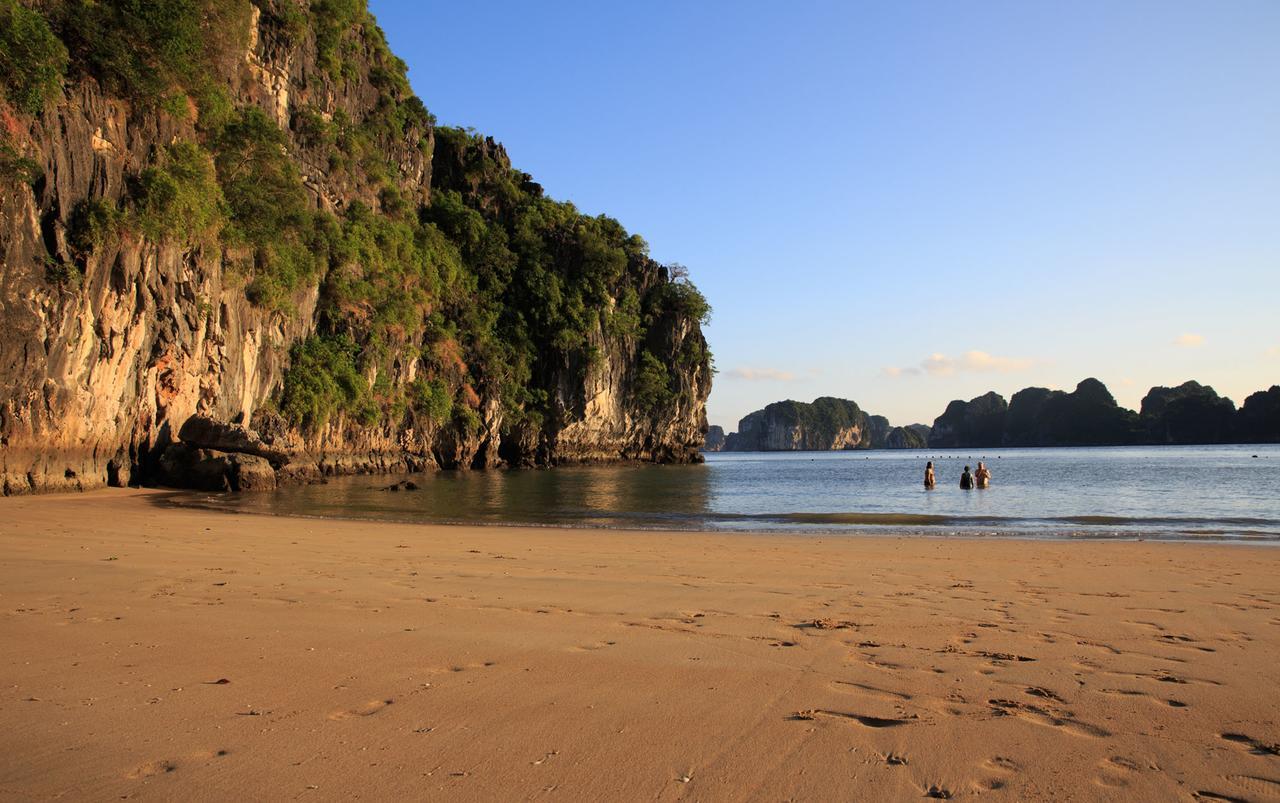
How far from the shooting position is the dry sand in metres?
2.91

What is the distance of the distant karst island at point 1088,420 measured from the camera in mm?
128875

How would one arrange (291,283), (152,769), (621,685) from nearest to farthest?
(152,769) → (621,685) → (291,283)

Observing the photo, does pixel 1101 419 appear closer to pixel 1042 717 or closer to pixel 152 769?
pixel 1042 717

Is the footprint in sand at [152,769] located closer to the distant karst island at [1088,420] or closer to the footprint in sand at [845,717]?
the footprint in sand at [845,717]

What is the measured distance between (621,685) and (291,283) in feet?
100

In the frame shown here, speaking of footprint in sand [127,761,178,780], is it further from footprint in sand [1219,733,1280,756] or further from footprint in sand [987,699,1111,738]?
footprint in sand [1219,733,1280,756]

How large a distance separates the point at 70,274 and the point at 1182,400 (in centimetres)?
16085

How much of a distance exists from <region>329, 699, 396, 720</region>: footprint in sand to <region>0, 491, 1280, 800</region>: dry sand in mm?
15

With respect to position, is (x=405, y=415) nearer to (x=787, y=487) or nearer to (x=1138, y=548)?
(x=787, y=487)

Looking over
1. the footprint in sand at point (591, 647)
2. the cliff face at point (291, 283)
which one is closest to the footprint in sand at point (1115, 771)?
the footprint in sand at point (591, 647)

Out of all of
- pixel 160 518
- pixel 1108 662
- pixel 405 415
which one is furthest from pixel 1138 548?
pixel 405 415

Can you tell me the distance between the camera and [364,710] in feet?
11.7

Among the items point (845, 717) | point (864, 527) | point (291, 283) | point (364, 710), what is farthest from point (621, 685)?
point (291, 283)

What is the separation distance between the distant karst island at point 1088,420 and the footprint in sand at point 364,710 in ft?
398
